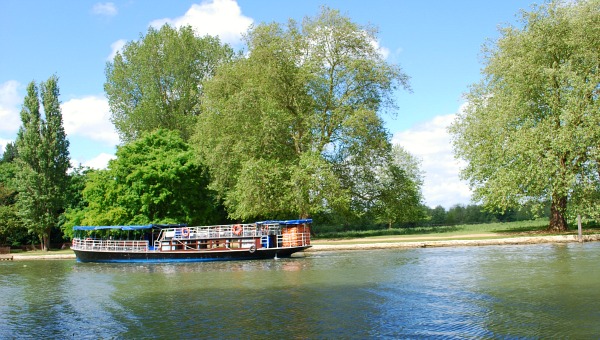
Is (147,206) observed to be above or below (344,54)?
below

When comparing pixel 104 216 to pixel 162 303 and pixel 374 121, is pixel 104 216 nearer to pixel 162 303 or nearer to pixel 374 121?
pixel 374 121

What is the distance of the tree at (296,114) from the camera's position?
170 feet

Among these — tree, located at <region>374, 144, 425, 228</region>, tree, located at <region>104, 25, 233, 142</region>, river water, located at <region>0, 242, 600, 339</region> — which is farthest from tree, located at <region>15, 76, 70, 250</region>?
tree, located at <region>374, 144, 425, 228</region>

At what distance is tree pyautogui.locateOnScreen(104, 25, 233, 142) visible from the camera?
67312 millimetres

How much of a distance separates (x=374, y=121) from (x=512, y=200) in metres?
14.2

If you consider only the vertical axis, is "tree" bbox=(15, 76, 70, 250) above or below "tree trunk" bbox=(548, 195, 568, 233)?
above

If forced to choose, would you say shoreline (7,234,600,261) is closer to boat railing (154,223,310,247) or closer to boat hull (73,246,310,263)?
boat railing (154,223,310,247)

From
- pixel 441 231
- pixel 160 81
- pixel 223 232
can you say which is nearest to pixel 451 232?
pixel 441 231

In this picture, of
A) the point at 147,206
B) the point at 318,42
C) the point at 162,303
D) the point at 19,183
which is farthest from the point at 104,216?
the point at 162,303

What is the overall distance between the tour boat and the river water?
25.2 ft

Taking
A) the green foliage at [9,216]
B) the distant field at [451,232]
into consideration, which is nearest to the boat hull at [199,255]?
the distant field at [451,232]

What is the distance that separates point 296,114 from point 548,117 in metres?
23.9

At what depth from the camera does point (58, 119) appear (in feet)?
208

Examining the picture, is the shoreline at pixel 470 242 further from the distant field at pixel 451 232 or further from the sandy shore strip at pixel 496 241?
the distant field at pixel 451 232
